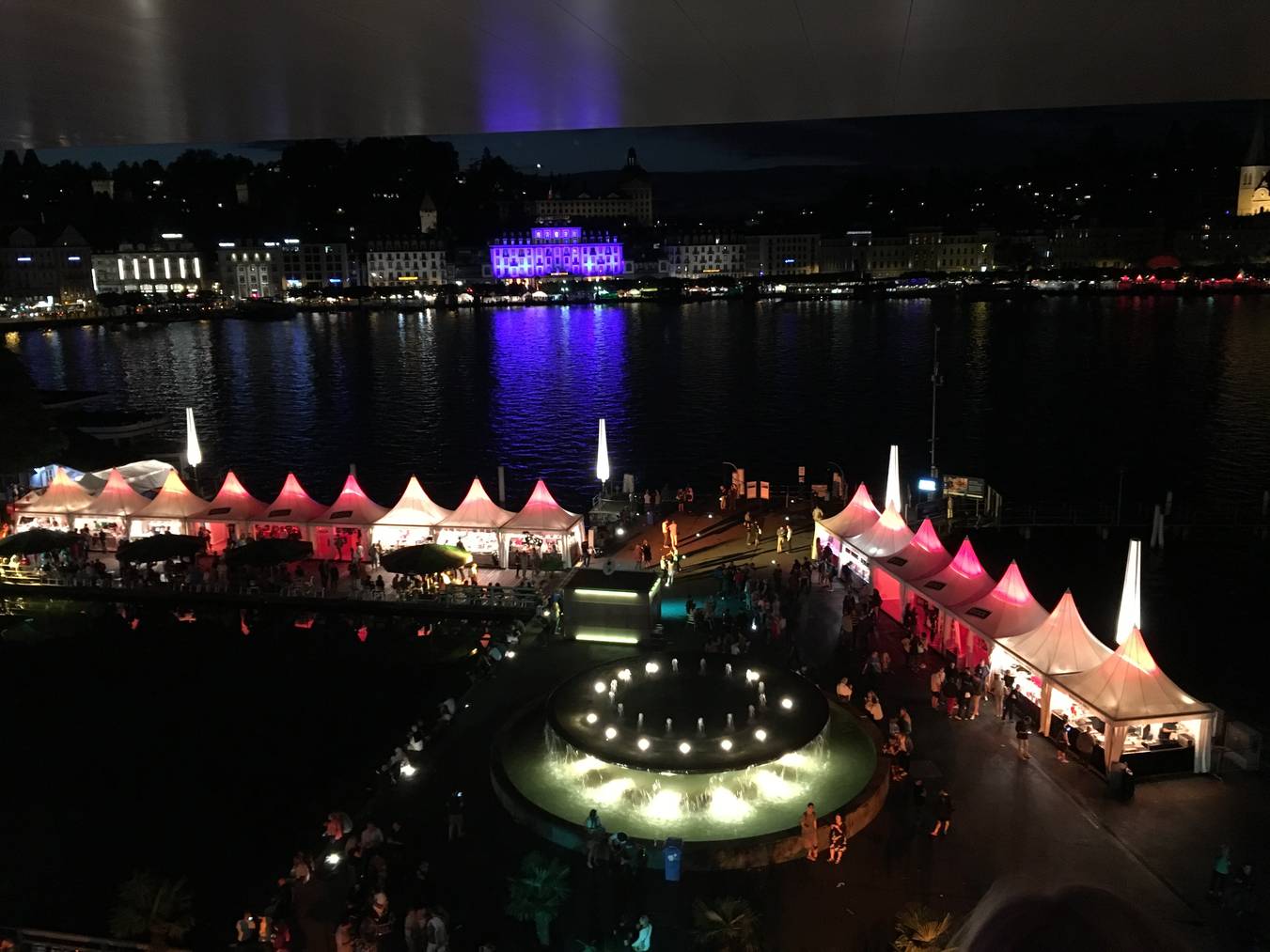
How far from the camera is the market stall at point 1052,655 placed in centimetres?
1453

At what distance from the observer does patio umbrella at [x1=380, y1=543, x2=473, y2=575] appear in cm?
2178

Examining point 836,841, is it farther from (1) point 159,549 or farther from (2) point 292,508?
(1) point 159,549

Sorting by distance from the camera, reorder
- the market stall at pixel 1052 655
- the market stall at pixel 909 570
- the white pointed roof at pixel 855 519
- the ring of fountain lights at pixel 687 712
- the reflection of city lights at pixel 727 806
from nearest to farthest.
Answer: the reflection of city lights at pixel 727 806, the ring of fountain lights at pixel 687 712, the market stall at pixel 1052 655, the market stall at pixel 909 570, the white pointed roof at pixel 855 519

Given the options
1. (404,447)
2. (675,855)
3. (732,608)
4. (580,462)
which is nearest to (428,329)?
(404,447)

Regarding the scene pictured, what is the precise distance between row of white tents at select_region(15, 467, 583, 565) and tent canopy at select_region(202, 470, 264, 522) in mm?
25

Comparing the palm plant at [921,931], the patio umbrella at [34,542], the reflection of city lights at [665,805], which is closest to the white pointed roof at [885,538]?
the reflection of city lights at [665,805]

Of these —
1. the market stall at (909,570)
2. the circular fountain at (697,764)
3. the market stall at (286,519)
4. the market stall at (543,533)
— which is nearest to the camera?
the circular fountain at (697,764)

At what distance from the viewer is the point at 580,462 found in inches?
1855

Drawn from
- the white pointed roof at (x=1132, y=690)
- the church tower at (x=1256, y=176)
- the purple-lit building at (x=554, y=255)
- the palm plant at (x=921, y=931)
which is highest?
the church tower at (x=1256, y=176)

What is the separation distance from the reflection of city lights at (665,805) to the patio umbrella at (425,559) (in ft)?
34.4

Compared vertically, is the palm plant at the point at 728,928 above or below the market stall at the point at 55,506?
below

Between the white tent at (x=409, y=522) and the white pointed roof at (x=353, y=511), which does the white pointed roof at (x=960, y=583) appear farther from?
the white pointed roof at (x=353, y=511)

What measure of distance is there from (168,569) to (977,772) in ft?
65.7

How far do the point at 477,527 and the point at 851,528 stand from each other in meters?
9.09
